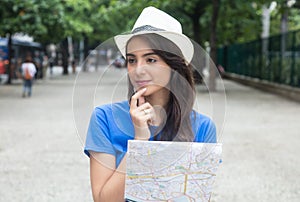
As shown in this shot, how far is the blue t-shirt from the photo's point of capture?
172cm

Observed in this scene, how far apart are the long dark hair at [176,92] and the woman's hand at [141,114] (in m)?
0.08

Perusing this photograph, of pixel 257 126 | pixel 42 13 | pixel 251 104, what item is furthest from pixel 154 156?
pixel 42 13

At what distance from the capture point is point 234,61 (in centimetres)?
3356

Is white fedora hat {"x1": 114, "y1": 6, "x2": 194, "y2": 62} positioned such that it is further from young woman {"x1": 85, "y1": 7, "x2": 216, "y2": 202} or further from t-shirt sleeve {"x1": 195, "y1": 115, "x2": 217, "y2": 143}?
t-shirt sleeve {"x1": 195, "y1": 115, "x2": 217, "y2": 143}

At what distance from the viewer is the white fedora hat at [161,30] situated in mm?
1628

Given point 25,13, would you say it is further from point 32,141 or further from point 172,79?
point 172,79

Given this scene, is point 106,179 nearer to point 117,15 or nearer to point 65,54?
point 117,15

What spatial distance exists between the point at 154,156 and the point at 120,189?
24 centimetres

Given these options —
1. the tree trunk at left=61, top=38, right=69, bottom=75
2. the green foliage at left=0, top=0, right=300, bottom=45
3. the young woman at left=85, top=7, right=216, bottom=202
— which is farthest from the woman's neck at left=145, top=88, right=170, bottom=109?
the tree trunk at left=61, top=38, right=69, bottom=75

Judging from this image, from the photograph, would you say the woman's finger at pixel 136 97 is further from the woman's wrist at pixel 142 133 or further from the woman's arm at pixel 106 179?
the woman's arm at pixel 106 179

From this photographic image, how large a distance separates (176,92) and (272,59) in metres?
20.4

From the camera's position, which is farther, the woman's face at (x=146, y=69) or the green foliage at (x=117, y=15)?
the green foliage at (x=117, y=15)

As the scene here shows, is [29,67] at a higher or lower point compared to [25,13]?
lower

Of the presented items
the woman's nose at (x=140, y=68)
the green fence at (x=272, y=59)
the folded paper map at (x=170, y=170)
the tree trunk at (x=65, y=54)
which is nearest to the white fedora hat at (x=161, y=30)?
the woman's nose at (x=140, y=68)
